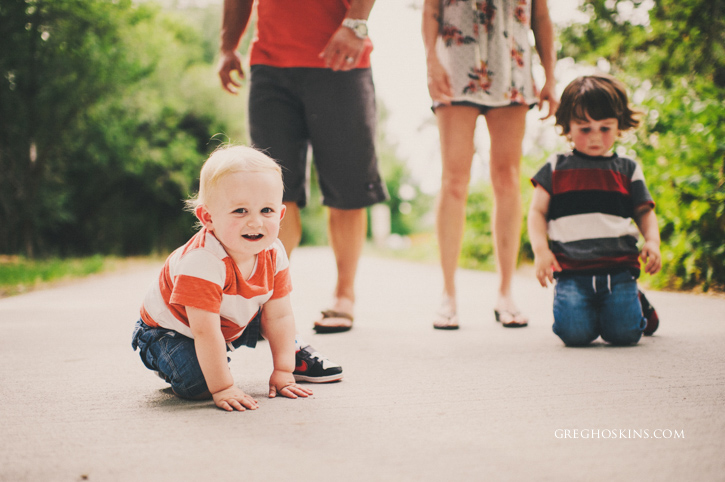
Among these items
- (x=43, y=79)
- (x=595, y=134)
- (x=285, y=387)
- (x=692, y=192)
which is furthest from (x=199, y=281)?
(x=43, y=79)

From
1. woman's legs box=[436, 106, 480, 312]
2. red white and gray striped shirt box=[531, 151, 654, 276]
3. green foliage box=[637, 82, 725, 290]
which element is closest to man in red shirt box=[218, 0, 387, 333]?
woman's legs box=[436, 106, 480, 312]

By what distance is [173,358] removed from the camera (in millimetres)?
1537

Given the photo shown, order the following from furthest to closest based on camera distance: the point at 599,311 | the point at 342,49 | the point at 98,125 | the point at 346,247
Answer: the point at 98,125 → the point at 346,247 → the point at 342,49 → the point at 599,311

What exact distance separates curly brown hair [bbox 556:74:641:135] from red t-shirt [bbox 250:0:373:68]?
943 millimetres

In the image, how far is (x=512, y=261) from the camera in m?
2.82

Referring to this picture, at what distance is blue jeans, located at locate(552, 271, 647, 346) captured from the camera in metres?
2.13

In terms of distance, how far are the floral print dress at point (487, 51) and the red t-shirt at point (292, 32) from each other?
47 centimetres

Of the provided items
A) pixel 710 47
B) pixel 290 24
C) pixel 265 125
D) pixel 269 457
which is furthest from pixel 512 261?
pixel 710 47

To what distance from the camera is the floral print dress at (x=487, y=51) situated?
2.68 m

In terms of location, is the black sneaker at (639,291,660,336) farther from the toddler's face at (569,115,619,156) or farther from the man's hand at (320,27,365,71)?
the man's hand at (320,27,365,71)

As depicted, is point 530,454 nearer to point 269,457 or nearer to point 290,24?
point 269,457

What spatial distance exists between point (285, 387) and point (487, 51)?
195 cm

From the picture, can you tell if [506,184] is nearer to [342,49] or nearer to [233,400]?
[342,49]

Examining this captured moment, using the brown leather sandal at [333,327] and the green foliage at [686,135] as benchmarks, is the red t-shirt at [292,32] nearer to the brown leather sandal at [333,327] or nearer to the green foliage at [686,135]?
the brown leather sandal at [333,327]
